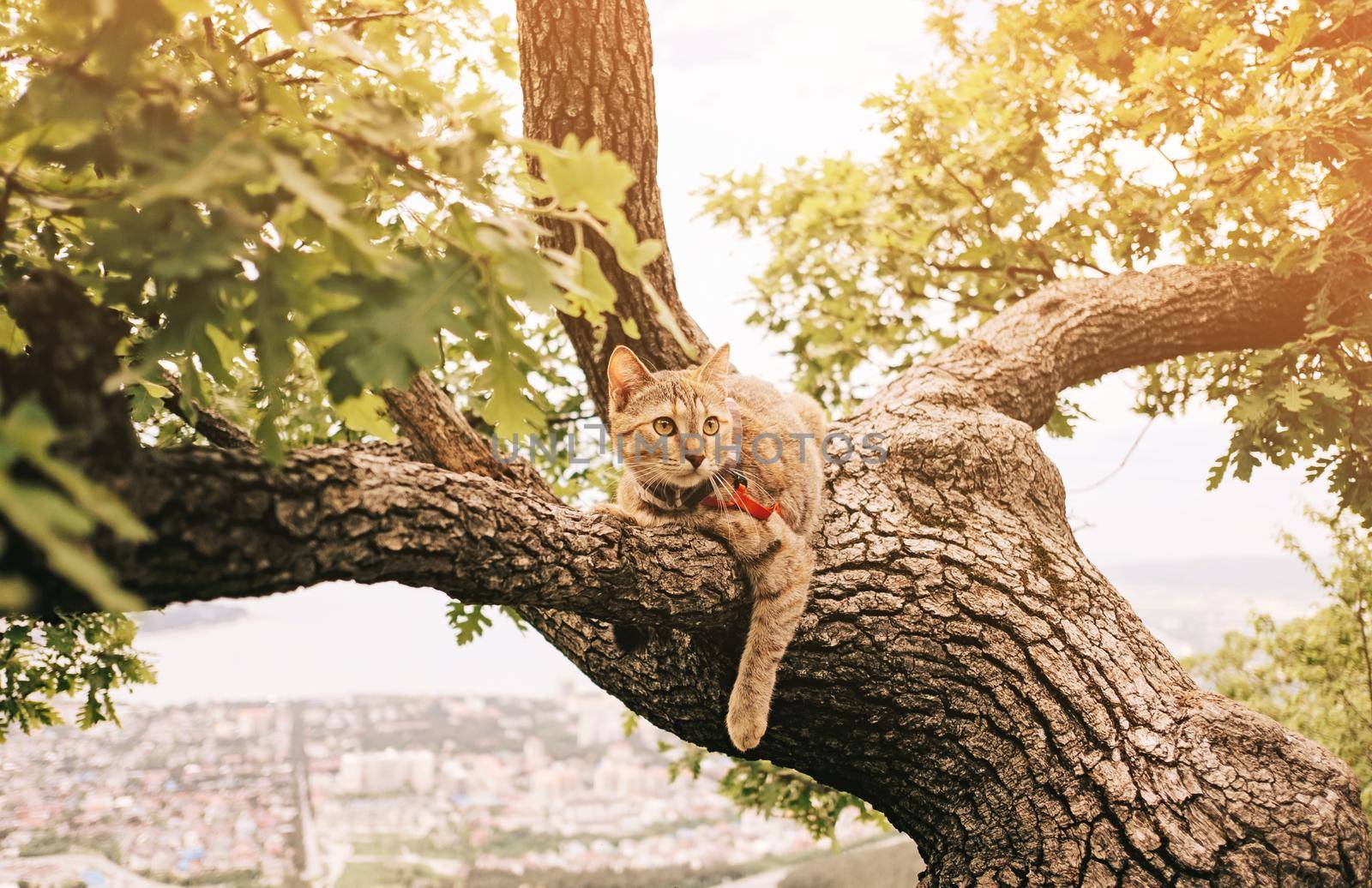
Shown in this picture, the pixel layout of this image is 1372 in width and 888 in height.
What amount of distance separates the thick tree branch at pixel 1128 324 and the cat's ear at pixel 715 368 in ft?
5.04

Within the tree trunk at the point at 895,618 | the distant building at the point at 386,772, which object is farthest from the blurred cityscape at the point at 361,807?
the tree trunk at the point at 895,618

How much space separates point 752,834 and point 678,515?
6253 millimetres

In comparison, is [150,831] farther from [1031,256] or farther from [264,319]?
[1031,256]

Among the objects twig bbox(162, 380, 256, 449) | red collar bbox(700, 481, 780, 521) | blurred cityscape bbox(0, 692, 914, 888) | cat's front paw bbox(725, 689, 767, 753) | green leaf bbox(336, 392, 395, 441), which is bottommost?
blurred cityscape bbox(0, 692, 914, 888)

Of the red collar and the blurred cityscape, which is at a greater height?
the red collar

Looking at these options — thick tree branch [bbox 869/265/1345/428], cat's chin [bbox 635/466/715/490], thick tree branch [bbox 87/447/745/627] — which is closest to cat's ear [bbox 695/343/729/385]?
cat's chin [bbox 635/466/715/490]

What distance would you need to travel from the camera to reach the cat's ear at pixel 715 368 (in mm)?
3008

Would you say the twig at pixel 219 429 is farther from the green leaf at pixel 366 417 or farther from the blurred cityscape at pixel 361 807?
the blurred cityscape at pixel 361 807

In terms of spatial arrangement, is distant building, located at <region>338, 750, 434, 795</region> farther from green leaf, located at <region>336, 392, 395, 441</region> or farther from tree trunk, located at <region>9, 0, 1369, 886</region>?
green leaf, located at <region>336, 392, 395, 441</region>

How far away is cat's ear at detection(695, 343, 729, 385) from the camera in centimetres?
301

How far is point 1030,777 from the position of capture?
262 centimetres

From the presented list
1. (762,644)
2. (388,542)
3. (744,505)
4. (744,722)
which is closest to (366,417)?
(388,542)

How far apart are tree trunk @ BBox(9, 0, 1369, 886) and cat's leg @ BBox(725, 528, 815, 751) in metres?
0.08

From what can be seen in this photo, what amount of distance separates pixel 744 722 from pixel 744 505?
2.26ft
